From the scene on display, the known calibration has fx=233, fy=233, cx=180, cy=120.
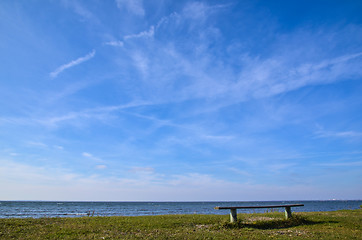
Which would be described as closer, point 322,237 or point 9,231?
point 322,237

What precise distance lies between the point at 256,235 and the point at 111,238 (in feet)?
27.6

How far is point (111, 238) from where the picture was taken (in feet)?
43.1

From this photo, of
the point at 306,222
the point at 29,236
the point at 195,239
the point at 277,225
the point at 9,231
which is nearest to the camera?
the point at 195,239

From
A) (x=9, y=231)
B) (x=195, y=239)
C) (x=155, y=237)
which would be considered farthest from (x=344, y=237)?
(x=9, y=231)

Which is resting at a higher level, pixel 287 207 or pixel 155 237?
pixel 287 207

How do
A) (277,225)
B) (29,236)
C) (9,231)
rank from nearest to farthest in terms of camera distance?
(29,236) → (9,231) → (277,225)

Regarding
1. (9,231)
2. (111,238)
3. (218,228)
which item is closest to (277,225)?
(218,228)

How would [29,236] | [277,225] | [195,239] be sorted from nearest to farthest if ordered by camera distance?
[195,239]
[29,236]
[277,225]

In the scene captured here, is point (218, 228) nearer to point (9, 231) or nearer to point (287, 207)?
point (287, 207)

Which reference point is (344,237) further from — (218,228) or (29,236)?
(29,236)

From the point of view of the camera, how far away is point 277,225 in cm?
1820

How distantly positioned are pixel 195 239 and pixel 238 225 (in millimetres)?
5931

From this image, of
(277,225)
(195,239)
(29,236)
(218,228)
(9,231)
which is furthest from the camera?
(277,225)

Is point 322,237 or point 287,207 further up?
point 287,207
